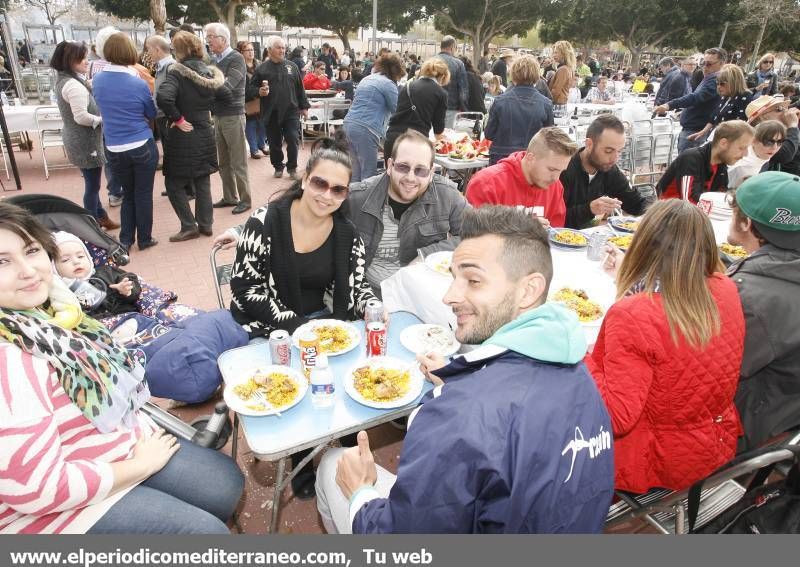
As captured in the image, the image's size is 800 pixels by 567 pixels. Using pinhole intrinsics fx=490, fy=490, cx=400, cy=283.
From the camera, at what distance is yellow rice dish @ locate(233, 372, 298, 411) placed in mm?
1915

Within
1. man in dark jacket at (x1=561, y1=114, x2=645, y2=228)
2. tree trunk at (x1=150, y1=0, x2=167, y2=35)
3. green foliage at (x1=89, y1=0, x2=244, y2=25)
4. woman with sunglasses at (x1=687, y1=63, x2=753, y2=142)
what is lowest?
man in dark jacket at (x1=561, y1=114, x2=645, y2=228)

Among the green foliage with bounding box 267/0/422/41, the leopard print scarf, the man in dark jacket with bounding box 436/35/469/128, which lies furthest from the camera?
the green foliage with bounding box 267/0/422/41

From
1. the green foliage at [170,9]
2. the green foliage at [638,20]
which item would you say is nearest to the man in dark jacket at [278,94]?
the green foliage at [170,9]

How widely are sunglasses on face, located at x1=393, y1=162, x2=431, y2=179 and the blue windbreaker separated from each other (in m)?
2.01

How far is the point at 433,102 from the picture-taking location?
6.45m

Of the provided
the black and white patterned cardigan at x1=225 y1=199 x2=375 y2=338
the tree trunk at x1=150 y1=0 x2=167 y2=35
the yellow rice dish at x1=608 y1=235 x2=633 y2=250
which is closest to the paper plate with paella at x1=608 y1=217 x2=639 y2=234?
the yellow rice dish at x1=608 y1=235 x2=633 y2=250

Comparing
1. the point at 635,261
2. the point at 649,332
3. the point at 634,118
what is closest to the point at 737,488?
the point at 649,332

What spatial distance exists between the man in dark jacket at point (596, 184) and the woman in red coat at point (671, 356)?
2.06 m

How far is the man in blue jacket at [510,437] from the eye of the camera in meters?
1.10

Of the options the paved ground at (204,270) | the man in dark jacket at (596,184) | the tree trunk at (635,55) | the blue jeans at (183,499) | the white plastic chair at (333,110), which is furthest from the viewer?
the tree trunk at (635,55)

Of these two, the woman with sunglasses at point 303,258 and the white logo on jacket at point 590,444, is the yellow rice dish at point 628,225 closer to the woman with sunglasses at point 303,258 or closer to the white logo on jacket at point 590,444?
the woman with sunglasses at point 303,258

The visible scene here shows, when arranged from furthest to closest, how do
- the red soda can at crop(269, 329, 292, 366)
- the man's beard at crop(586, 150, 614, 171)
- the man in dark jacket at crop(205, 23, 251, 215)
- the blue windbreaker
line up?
the man in dark jacket at crop(205, 23, 251, 215) → the man's beard at crop(586, 150, 614, 171) → the red soda can at crop(269, 329, 292, 366) → the blue windbreaker

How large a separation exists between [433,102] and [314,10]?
2910cm

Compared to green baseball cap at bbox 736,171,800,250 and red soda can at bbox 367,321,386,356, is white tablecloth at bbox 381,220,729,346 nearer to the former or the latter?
red soda can at bbox 367,321,386,356
